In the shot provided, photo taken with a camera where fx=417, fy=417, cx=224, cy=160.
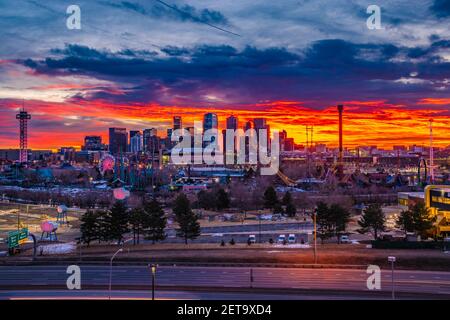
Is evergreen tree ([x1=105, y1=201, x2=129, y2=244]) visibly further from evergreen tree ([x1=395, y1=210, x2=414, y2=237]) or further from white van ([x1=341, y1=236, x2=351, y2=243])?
evergreen tree ([x1=395, y1=210, x2=414, y2=237])

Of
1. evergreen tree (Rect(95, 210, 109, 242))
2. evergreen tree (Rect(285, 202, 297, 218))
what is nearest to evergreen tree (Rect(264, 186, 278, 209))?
evergreen tree (Rect(285, 202, 297, 218))

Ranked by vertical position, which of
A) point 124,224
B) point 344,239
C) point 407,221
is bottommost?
point 344,239

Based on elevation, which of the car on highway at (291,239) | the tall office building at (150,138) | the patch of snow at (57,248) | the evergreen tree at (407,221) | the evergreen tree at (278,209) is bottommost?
the patch of snow at (57,248)

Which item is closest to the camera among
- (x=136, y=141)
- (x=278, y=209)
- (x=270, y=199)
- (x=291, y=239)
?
(x=291, y=239)

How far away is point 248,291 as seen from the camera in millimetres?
11047

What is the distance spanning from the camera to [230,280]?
12414mm

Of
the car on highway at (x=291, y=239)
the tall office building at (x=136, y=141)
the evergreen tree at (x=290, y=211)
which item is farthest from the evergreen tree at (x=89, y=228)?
the tall office building at (x=136, y=141)

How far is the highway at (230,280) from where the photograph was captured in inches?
447

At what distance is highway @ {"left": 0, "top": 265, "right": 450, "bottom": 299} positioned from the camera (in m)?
11.3

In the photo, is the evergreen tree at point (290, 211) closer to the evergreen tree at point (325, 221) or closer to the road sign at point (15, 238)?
the evergreen tree at point (325, 221)

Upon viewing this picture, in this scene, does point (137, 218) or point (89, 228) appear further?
point (137, 218)

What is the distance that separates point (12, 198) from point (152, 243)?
29433mm

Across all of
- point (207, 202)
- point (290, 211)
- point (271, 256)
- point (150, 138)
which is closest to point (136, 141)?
point (150, 138)

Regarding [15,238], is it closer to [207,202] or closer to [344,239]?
[344,239]
